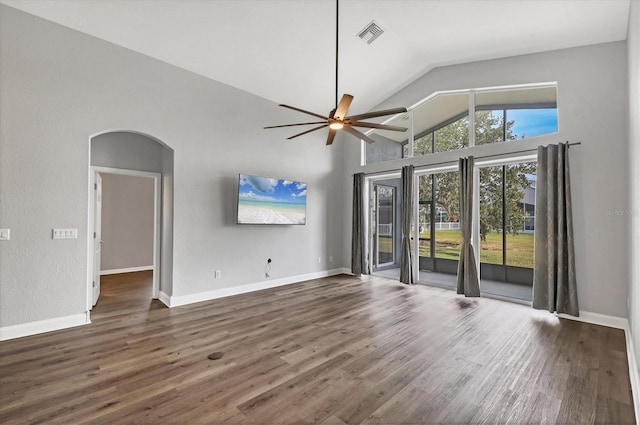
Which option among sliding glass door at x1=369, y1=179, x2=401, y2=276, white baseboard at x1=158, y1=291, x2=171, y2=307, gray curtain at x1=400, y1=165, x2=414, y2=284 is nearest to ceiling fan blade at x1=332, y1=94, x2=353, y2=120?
gray curtain at x1=400, y1=165, x2=414, y2=284

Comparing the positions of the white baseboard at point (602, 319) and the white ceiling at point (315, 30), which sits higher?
the white ceiling at point (315, 30)

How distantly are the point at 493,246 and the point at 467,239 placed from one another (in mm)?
509

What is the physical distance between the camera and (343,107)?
3021 mm

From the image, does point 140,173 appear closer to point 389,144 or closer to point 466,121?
point 389,144

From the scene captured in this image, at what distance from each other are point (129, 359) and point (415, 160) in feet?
17.5

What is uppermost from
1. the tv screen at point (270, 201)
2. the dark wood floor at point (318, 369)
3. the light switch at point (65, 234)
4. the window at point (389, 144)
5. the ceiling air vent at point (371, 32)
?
the ceiling air vent at point (371, 32)

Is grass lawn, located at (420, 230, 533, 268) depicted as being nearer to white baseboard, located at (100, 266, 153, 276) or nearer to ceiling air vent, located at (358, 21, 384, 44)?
ceiling air vent, located at (358, 21, 384, 44)

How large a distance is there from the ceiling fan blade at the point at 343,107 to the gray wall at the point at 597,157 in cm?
320

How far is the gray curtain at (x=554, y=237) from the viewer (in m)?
3.83

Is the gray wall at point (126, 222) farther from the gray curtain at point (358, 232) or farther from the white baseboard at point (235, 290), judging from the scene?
the gray curtain at point (358, 232)

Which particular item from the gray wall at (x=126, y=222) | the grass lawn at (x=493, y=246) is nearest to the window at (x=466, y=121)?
the grass lawn at (x=493, y=246)

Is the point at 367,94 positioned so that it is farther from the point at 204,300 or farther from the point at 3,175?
the point at 3,175

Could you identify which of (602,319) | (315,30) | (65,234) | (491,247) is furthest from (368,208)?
(65,234)

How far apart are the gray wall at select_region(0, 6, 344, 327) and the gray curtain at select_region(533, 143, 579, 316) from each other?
414 centimetres
